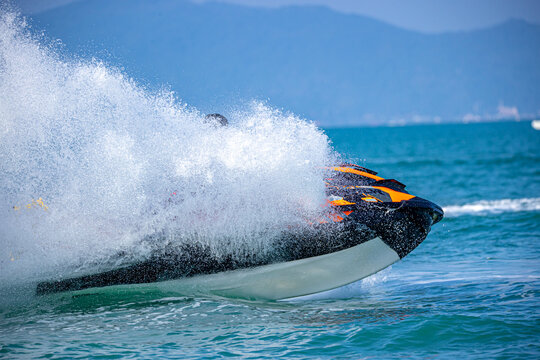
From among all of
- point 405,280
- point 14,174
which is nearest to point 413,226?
point 405,280

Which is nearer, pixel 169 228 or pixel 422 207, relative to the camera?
pixel 169 228

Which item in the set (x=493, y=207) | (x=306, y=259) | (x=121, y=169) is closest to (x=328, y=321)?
(x=306, y=259)

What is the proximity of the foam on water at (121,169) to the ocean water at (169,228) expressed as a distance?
2 centimetres

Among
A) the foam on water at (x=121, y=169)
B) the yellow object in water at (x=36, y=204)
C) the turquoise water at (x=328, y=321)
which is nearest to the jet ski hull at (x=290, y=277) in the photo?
the turquoise water at (x=328, y=321)

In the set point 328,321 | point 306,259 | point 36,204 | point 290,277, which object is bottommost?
point 328,321

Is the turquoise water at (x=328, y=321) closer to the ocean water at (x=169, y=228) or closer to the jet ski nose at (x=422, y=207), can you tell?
the ocean water at (x=169, y=228)

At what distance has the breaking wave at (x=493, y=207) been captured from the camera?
13836 millimetres

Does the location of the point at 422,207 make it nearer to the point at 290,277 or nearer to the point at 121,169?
the point at 290,277

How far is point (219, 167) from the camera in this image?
666 cm

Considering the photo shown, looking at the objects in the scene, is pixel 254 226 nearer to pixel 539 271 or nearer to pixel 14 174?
pixel 14 174

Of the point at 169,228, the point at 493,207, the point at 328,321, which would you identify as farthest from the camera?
the point at 493,207

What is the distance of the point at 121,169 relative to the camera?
684 cm

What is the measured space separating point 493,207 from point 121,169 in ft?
34.2

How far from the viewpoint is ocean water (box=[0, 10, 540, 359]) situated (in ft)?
17.7
